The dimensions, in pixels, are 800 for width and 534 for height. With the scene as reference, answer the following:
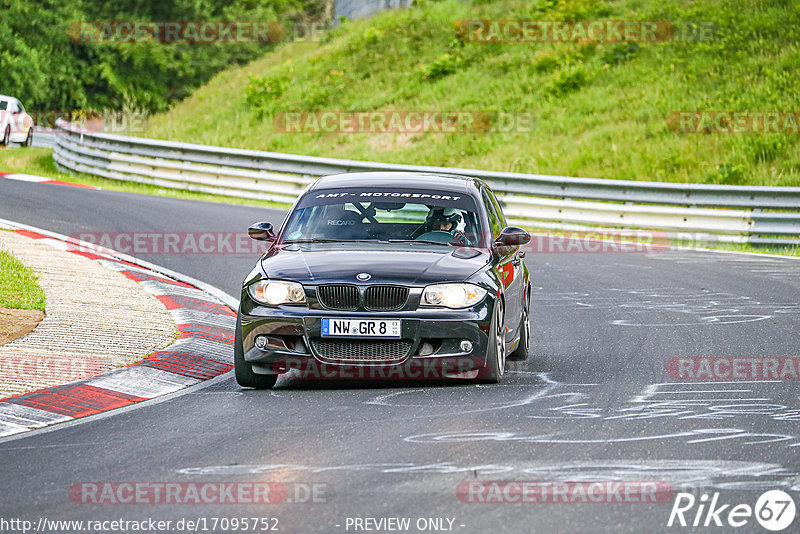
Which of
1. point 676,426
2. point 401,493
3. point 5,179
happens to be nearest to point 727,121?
point 5,179

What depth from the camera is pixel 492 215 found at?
10.4 m

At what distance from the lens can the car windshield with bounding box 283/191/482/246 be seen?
31.6 ft

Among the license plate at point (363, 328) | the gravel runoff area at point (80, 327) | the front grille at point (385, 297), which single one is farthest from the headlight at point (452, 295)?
the gravel runoff area at point (80, 327)

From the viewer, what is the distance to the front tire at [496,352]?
8.58 m

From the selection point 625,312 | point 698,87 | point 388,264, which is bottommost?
point 625,312

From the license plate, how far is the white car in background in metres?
27.8

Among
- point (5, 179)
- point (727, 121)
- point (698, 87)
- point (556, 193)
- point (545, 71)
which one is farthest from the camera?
point (545, 71)

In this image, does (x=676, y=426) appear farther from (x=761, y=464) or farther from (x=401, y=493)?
(x=401, y=493)

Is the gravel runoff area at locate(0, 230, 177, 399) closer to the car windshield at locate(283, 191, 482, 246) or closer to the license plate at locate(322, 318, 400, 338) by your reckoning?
the car windshield at locate(283, 191, 482, 246)

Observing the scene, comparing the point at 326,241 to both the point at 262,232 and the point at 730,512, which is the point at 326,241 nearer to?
the point at 262,232

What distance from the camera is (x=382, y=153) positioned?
31922 millimetres

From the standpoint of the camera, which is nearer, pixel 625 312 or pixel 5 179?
pixel 625 312

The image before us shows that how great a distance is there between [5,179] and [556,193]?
1145 centimetres

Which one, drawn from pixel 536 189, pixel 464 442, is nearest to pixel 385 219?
pixel 464 442
